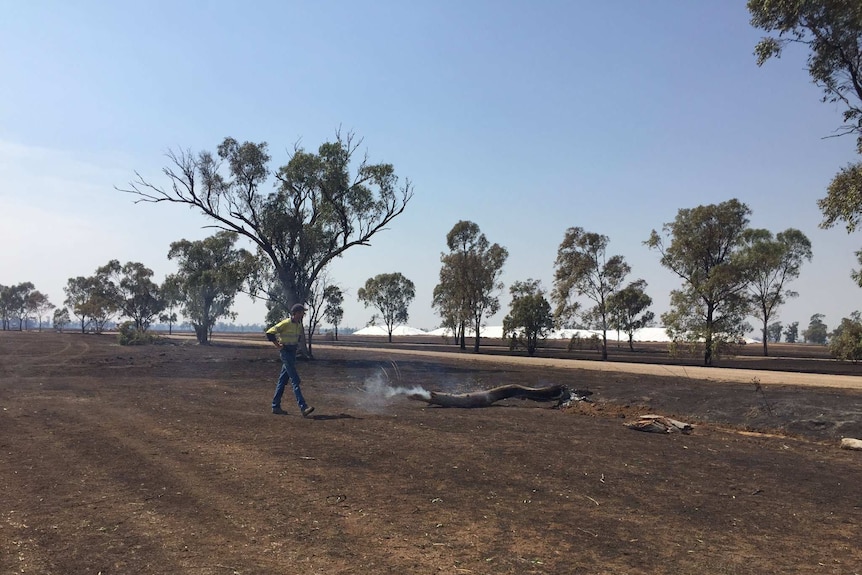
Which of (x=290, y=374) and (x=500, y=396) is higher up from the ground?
(x=290, y=374)

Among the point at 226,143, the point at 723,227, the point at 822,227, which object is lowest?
the point at 822,227

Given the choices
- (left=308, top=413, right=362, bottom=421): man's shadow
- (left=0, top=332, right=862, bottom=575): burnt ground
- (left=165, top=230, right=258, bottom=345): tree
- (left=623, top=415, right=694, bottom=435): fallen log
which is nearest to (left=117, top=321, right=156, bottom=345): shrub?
(left=165, top=230, right=258, bottom=345): tree

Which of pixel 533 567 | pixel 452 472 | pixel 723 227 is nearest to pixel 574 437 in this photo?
pixel 452 472

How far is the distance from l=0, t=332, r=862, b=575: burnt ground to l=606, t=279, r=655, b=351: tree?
34.8m

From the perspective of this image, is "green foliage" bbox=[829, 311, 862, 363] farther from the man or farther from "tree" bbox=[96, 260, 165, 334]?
"tree" bbox=[96, 260, 165, 334]

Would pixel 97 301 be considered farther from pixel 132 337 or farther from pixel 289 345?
pixel 289 345

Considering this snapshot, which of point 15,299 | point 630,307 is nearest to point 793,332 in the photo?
point 630,307

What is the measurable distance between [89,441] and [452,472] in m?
6.22

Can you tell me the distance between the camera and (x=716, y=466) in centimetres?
867

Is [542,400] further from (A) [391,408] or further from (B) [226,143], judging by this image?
(B) [226,143]

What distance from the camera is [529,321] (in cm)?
5462

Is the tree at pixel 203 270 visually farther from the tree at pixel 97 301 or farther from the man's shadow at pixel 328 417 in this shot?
the man's shadow at pixel 328 417

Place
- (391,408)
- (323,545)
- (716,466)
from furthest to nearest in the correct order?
(391,408) → (716,466) → (323,545)

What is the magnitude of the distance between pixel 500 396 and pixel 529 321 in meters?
38.7
